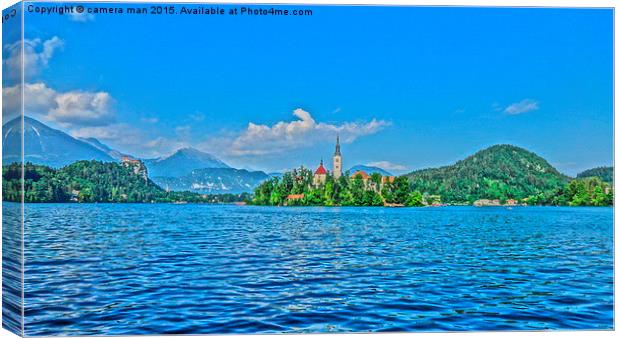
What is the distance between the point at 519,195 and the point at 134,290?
36.5 m

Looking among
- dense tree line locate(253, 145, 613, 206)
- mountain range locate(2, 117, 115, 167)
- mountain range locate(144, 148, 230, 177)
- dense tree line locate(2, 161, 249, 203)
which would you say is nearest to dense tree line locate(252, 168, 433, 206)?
dense tree line locate(253, 145, 613, 206)

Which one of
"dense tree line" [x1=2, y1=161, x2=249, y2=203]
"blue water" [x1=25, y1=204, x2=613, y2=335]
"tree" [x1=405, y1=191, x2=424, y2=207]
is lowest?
"blue water" [x1=25, y1=204, x2=613, y2=335]

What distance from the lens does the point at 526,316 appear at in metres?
9.24

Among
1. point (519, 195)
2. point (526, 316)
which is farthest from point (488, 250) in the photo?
point (519, 195)

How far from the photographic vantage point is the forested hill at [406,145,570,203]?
94.3ft

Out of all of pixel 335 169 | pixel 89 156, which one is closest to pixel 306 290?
pixel 89 156

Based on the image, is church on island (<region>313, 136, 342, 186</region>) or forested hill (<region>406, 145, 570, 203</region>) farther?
forested hill (<region>406, 145, 570, 203</region>)

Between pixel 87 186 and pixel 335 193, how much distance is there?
46.8 metres

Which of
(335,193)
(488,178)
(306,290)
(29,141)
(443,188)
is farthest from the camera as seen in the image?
(335,193)

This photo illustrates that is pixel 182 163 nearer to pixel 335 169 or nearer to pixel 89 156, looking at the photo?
pixel 335 169

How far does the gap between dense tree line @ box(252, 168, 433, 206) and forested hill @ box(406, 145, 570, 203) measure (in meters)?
2.21

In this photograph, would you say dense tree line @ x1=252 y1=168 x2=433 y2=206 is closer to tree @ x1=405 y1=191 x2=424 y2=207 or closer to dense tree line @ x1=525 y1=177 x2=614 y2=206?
tree @ x1=405 y1=191 x2=424 y2=207

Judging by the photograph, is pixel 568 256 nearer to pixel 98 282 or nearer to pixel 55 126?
pixel 98 282

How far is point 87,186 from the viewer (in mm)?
25141
